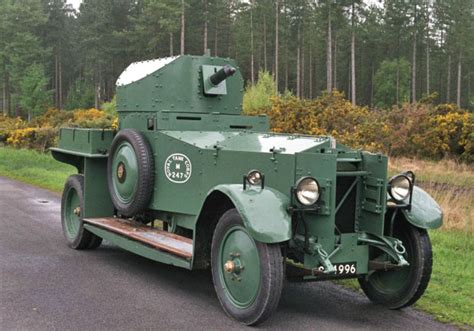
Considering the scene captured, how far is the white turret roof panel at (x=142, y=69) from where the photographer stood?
26.0ft

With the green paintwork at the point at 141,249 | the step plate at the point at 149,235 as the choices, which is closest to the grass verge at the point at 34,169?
the step plate at the point at 149,235

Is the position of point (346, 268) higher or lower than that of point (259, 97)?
lower

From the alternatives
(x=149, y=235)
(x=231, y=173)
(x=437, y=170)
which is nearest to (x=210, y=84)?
(x=231, y=173)

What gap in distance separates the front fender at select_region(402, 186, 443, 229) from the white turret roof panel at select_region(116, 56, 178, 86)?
142 inches

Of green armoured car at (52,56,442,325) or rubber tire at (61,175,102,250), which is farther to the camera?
rubber tire at (61,175,102,250)

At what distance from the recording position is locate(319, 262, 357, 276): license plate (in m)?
5.43

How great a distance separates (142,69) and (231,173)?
2.72m

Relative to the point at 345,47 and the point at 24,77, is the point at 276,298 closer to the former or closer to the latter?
the point at 24,77

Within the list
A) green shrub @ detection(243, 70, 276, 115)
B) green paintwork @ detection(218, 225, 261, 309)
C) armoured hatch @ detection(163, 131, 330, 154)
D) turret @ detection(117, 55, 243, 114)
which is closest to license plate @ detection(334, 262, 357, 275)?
green paintwork @ detection(218, 225, 261, 309)

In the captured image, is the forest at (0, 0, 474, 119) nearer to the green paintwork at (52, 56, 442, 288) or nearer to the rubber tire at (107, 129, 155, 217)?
the green paintwork at (52, 56, 442, 288)

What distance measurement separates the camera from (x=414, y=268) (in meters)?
5.84

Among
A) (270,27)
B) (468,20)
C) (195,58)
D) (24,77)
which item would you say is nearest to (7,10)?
(24,77)

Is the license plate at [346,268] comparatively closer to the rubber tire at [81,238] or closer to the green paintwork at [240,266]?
the green paintwork at [240,266]

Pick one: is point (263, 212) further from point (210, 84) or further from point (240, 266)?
point (210, 84)
